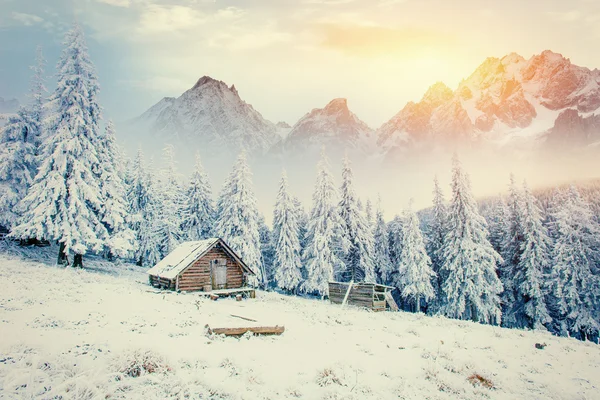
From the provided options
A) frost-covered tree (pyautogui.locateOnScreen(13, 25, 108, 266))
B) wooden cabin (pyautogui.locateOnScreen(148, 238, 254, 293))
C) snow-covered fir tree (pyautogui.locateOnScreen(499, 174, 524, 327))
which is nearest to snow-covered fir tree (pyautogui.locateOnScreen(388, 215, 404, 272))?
snow-covered fir tree (pyautogui.locateOnScreen(499, 174, 524, 327))

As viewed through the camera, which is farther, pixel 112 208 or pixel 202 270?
pixel 202 270

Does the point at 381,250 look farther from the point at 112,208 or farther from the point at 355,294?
the point at 112,208

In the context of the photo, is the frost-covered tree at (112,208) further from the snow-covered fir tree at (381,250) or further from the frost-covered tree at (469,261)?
the snow-covered fir tree at (381,250)

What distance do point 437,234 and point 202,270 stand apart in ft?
102

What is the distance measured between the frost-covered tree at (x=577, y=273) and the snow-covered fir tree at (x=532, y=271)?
1280mm

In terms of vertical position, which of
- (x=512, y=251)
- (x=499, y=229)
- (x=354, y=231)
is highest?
(x=499, y=229)

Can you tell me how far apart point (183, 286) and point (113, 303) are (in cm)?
1047

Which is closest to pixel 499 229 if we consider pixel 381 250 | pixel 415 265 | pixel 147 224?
pixel 415 265

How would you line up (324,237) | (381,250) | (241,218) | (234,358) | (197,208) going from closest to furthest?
(234,358), (324,237), (241,218), (197,208), (381,250)

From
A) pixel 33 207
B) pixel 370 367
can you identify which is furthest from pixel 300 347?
pixel 33 207

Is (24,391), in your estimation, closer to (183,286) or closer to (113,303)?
(113,303)

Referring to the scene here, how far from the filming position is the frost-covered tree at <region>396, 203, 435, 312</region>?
127 feet

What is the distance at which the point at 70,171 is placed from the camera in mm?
25609

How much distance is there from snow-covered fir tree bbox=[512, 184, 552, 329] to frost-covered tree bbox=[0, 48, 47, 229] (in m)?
49.6
